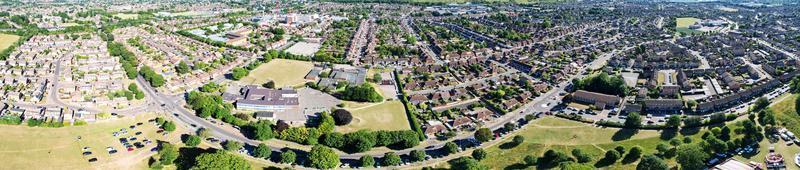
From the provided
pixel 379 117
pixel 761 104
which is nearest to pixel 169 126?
pixel 379 117

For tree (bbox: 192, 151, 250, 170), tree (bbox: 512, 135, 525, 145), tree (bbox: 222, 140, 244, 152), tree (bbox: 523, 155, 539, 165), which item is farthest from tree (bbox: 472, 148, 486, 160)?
tree (bbox: 222, 140, 244, 152)

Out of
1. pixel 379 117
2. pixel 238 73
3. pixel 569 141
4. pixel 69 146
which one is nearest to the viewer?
pixel 69 146

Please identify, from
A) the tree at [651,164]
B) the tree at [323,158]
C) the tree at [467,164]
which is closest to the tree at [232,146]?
the tree at [323,158]

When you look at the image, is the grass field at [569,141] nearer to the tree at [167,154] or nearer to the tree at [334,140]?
the tree at [334,140]

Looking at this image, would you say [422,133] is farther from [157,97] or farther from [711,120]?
[157,97]

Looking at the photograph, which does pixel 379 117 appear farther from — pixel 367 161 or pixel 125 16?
pixel 125 16

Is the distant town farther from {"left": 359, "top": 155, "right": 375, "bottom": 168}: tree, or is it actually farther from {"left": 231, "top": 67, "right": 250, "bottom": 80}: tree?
{"left": 231, "top": 67, "right": 250, "bottom": 80}: tree
